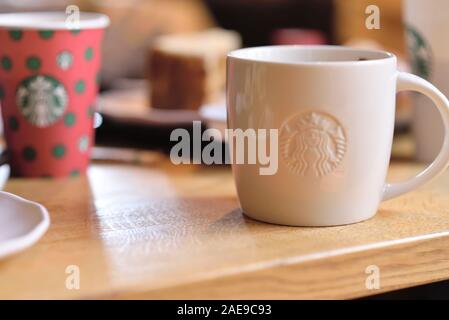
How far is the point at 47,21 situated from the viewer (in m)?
0.86

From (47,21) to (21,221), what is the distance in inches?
14.4

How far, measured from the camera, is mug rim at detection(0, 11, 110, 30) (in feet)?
2.53

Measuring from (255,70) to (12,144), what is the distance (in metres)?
0.34

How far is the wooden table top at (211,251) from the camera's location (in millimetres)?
492

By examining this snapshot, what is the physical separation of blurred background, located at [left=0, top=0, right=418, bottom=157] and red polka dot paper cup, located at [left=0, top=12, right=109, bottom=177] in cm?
18

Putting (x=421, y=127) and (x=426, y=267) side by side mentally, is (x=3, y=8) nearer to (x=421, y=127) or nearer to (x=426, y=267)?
(x=421, y=127)

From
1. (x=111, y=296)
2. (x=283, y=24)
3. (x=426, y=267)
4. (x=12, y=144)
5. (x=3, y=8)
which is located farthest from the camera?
(x=283, y=24)

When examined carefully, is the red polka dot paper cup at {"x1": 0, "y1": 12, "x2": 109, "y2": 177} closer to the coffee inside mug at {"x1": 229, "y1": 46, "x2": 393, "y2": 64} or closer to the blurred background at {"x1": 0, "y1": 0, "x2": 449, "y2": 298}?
the blurred background at {"x1": 0, "y1": 0, "x2": 449, "y2": 298}

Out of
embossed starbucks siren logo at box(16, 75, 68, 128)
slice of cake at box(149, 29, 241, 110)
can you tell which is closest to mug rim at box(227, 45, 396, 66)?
embossed starbucks siren logo at box(16, 75, 68, 128)

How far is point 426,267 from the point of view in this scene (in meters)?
0.58

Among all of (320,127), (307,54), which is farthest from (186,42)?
(320,127)

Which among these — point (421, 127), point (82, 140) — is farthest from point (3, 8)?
point (421, 127)

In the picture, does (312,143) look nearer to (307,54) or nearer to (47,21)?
(307,54)
